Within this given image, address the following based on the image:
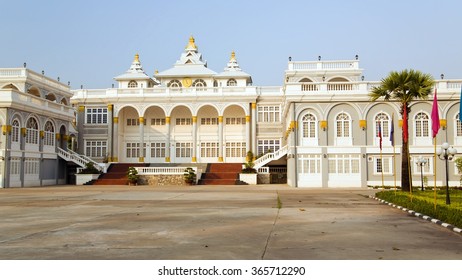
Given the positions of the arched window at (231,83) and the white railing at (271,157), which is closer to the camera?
the white railing at (271,157)

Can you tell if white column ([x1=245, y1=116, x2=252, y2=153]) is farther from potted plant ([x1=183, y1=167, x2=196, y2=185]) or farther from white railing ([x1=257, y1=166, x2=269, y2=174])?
potted plant ([x1=183, y1=167, x2=196, y2=185])

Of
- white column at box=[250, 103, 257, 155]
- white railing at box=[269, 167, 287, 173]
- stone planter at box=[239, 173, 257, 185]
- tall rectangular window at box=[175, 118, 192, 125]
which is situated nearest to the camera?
stone planter at box=[239, 173, 257, 185]

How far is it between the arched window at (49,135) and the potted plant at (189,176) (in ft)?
42.9

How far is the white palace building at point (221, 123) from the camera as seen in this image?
36.5 m

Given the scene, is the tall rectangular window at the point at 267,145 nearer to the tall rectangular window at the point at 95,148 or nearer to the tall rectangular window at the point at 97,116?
the tall rectangular window at the point at 95,148

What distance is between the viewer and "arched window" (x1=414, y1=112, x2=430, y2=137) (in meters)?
36.5

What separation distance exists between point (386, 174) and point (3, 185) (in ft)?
96.3

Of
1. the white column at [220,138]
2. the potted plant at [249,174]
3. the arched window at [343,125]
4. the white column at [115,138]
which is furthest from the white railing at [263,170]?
the white column at [115,138]

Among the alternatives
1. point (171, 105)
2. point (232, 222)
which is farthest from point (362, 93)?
point (232, 222)

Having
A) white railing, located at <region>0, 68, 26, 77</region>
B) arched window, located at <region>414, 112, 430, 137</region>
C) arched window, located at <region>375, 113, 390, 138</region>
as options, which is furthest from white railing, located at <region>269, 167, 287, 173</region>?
white railing, located at <region>0, 68, 26, 77</region>

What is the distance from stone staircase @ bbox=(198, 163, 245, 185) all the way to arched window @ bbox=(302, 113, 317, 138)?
333 inches

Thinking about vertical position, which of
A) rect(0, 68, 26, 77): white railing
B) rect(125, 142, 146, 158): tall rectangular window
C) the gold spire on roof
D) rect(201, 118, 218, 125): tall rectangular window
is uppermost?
the gold spire on roof

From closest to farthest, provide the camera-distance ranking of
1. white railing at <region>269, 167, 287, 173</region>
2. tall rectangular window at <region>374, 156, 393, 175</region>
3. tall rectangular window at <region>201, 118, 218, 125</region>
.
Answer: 1. tall rectangular window at <region>374, 156, 393, 175</region>
2. white railing at <region>269, 167, 287, 173</region>
3. tall rectangular window at <region>201, 118, 218, 125</region>

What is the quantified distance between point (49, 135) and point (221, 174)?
53.0ft
